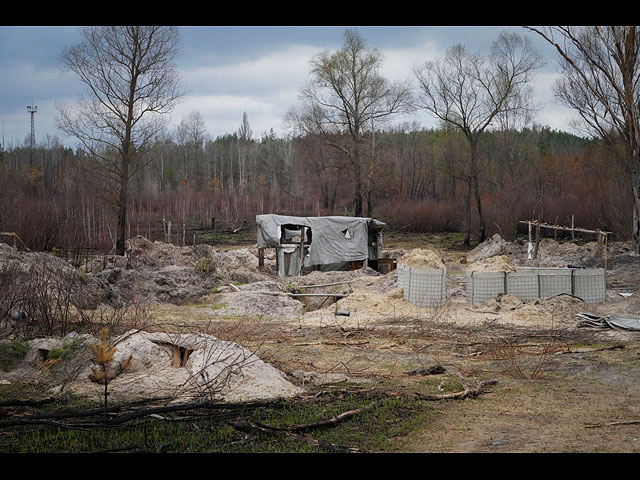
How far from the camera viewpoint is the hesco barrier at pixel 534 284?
15.4 metres

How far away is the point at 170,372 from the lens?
Answer: 808cm

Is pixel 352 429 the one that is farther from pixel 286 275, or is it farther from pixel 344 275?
pixel 286 275

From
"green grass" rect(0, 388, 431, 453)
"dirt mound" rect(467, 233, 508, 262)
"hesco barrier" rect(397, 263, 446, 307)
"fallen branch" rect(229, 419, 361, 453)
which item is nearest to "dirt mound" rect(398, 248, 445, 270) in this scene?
"hesco barrier" rect(397, 263, 446, 307)

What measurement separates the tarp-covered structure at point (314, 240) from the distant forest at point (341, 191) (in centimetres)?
671

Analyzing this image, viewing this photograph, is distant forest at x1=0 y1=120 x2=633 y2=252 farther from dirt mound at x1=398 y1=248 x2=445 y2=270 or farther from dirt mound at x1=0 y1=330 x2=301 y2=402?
dirt mound at x1=0 y1=330 x2=301 y2=402

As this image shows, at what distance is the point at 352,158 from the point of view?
44.1 m

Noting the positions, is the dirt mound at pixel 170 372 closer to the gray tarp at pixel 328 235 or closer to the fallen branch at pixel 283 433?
the fallen branch at pixel 283 433

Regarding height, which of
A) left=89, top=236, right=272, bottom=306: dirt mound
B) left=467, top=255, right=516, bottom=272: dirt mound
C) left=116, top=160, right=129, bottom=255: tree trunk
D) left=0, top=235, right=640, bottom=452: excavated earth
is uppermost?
left=116, top=160, right=129, bottom=255: tree trunk

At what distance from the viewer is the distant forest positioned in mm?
28281

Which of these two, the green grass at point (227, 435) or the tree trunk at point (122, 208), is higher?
the tree trunk at point (122, 208)

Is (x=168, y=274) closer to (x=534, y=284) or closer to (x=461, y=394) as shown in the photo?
(x=534, y=284)

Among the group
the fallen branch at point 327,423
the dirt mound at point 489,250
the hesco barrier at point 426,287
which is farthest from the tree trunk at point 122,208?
the fallen branch at point 327,423

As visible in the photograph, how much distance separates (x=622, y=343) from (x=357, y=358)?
4.56 meters
